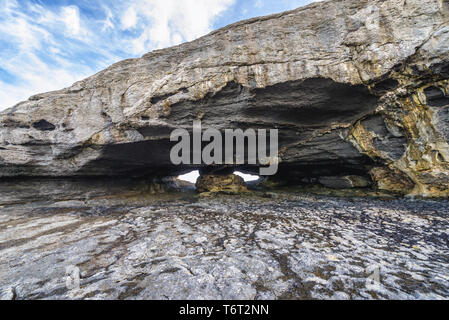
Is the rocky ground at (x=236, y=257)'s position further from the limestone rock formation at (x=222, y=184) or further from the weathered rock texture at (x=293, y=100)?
the limestone rock formation at (x=222, y=184)

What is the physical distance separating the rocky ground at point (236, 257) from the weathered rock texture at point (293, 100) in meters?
3.09

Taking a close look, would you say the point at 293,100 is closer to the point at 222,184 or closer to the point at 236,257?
the point at 236,257

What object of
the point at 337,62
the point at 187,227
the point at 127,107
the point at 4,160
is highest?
the point at 337,62

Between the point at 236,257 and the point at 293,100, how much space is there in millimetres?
6934

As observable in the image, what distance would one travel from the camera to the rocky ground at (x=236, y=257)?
95.7 inches

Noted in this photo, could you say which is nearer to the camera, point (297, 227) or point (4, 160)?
point (297, 227)

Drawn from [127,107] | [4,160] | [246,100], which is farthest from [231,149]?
[4,160]

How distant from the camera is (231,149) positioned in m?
11.0

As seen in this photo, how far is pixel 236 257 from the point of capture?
10.9ft

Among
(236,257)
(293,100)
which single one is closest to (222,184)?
(293,100)

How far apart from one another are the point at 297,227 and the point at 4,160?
560 inches
